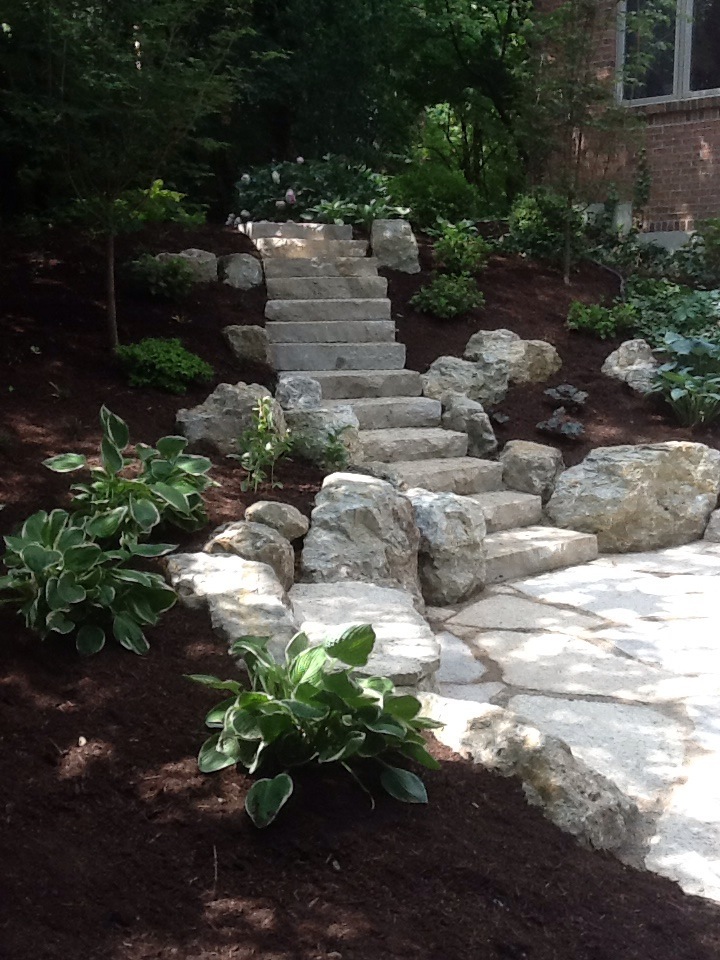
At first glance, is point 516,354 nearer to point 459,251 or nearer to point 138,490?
point 459,251

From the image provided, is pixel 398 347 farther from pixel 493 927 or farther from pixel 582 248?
pixel 493 927

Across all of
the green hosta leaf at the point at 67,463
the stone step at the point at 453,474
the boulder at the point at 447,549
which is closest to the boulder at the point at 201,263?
the stone step at the point at 453,474

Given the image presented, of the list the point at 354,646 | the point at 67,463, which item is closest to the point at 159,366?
the point at 67,463

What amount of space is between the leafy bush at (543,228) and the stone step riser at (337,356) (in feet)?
8.40

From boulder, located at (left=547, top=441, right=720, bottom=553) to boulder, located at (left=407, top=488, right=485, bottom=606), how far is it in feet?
4.38

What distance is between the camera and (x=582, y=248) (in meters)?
9.79

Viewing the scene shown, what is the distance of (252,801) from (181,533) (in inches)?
81.1

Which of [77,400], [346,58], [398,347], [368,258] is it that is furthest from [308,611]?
[346,58]

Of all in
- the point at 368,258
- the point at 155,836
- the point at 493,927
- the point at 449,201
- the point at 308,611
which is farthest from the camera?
the point at 449,201

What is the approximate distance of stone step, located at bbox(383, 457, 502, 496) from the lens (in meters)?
6.56

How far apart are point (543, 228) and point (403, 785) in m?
8.24

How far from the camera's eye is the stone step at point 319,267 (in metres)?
8.54

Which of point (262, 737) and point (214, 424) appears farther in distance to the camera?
point (214, 424)

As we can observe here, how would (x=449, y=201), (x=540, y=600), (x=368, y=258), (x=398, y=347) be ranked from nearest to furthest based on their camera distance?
1. (x=540, y=600)
2. (x=398, y=347)
3. (x=368, y=258)
4. (x=449, y=201)
